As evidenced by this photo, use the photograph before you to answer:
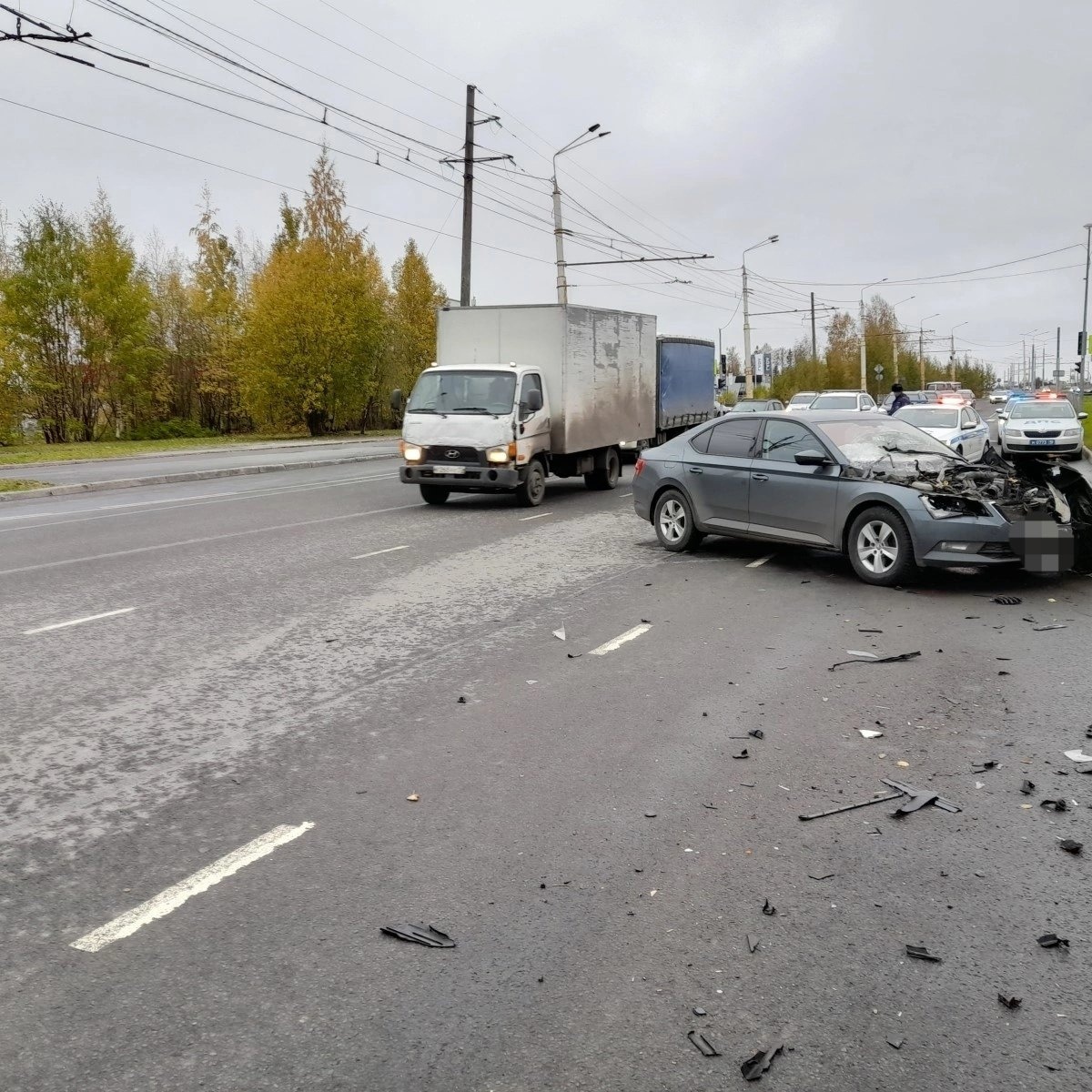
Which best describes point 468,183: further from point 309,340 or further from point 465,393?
point 465,393

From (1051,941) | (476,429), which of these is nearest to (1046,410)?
(476,429)

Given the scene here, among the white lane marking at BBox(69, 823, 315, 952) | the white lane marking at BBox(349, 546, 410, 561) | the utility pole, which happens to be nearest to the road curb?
the utility pole

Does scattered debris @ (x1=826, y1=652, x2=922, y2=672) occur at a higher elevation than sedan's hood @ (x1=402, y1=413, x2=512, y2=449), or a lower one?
lower

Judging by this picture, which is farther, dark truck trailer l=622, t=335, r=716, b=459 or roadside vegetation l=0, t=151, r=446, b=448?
roadside vegetation l=0, t=151, r=446, b=448

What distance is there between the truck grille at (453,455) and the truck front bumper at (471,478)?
102mm

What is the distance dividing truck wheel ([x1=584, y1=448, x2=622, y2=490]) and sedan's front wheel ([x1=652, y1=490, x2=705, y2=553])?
303 inches

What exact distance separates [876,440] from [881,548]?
4.95 feet

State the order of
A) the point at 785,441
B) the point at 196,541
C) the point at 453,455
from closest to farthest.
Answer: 1. the point at 785,441
2. the point at 196,541
3. the point at 453,455

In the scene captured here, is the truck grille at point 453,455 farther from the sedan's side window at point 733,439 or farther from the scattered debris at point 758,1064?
the scattered debris at point 758,1064

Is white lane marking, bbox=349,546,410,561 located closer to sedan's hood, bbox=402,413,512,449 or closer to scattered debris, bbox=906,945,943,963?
sedan's hood, bbox=402,413,512,449

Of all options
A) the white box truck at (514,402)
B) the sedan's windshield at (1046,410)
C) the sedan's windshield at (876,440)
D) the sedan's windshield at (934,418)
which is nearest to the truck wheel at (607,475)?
the white box truck at (514,402)

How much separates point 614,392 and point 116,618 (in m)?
12.8

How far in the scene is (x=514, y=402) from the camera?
16.4m

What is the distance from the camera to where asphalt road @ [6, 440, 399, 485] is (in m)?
25.1
